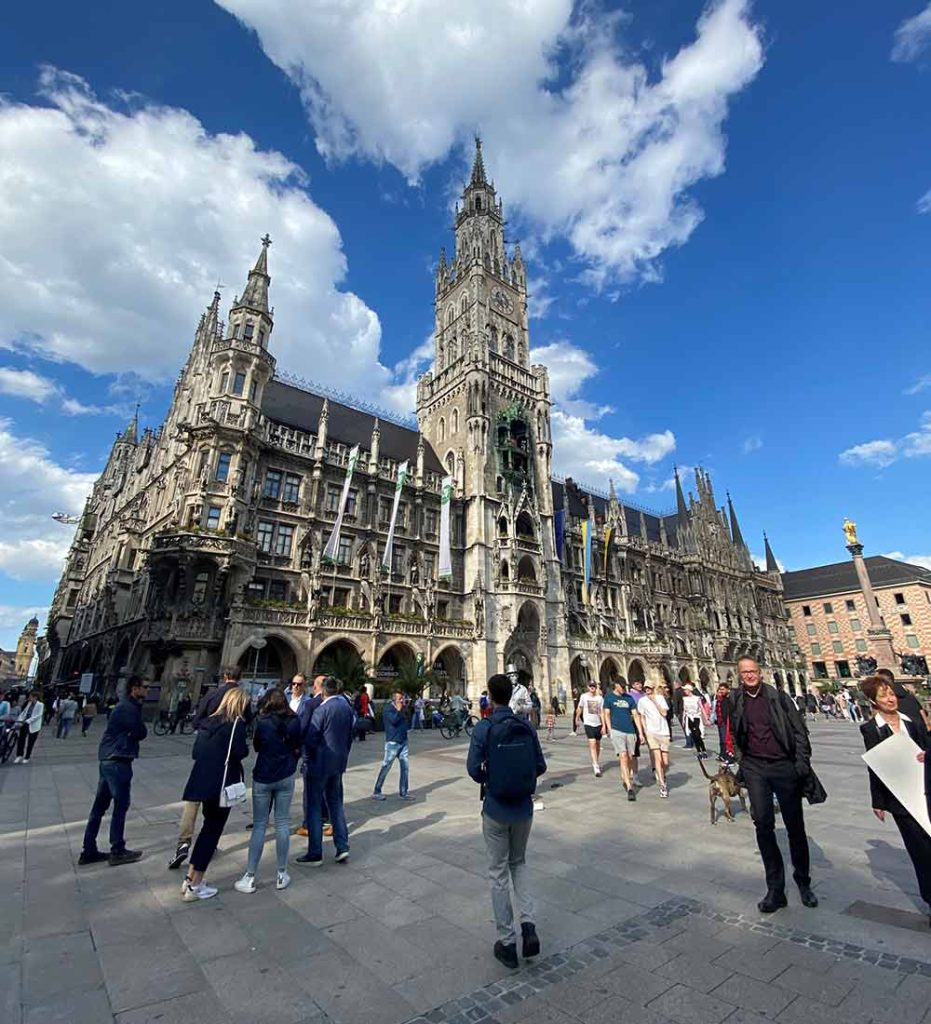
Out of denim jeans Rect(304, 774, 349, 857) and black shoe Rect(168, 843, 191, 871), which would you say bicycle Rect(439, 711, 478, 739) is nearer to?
denim jeans Rect(304, 774, 349, 857)

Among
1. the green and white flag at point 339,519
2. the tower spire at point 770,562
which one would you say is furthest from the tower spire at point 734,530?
the green and white flag at point 339,519

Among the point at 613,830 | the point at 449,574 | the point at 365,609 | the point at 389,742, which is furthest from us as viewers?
the point at 449,574

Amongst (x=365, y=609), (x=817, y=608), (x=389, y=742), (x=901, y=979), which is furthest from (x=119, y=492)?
(x=817, y=608)

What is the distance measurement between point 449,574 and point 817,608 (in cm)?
5979

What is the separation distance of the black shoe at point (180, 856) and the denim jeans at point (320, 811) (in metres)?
1.32

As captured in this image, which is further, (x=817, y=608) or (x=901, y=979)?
(x=817, y=608)

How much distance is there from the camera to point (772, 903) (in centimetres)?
440

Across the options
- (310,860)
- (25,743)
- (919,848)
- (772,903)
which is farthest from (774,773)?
(25,743)

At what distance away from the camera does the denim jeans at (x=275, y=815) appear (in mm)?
4977

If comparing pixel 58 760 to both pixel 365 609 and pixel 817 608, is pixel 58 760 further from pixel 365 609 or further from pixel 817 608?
pixel 817 608

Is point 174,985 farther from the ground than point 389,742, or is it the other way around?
point 389,742

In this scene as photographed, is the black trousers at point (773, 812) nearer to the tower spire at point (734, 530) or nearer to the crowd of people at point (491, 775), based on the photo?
the crowd of people at point (491, 775)

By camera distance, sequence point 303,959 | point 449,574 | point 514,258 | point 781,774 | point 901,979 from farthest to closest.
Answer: point 514,258
point 449,574
point 781,774
point 303,959
point 901,979

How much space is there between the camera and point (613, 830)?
7211mm
